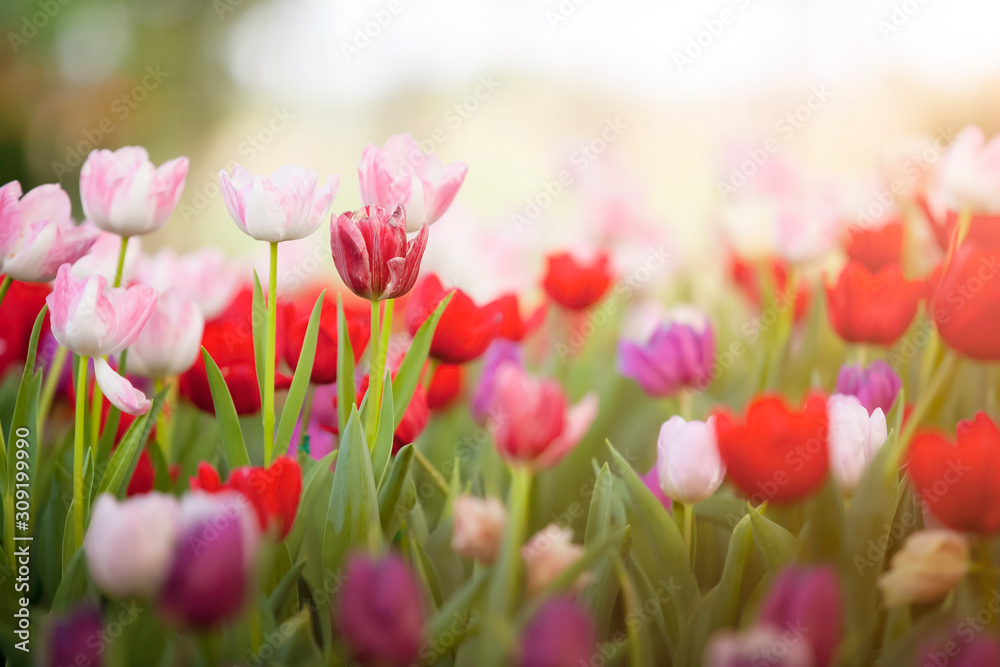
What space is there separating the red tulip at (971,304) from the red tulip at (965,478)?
12 cm

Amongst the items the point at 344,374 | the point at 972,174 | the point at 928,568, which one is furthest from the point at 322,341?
the point at 972,174

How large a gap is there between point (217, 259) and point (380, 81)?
3.57 meters

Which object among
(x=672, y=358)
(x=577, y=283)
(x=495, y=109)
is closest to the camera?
(x=672, y=358)

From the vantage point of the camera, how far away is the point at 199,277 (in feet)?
2.92

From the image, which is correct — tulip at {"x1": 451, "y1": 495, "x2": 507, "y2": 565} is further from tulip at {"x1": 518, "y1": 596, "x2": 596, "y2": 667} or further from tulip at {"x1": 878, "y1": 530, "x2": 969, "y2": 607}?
tulip at {"x1": 878, "y1": 530, "x2": 969, "y2": 607}

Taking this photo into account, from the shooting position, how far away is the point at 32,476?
638 millimetres

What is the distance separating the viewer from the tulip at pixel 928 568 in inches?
17.9

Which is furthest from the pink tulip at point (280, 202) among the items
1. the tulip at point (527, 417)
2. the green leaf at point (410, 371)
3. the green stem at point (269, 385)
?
the tulip at point (527, 417)

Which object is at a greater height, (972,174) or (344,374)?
(972,174)

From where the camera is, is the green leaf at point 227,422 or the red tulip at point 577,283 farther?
the red tulip at point 577,283

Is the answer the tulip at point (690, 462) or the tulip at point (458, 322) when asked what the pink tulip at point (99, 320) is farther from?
the tulip at point (690, 462)

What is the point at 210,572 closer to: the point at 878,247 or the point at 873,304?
the point at 873,304

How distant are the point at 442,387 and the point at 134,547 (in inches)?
18.1

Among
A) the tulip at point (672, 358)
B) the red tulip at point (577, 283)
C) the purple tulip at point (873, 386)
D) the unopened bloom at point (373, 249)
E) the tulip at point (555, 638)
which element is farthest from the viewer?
the red tulip at point (577, 283)
